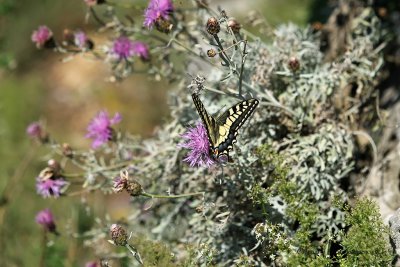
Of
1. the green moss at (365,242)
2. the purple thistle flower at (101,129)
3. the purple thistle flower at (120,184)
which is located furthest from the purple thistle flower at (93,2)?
the green moss at (365,242)

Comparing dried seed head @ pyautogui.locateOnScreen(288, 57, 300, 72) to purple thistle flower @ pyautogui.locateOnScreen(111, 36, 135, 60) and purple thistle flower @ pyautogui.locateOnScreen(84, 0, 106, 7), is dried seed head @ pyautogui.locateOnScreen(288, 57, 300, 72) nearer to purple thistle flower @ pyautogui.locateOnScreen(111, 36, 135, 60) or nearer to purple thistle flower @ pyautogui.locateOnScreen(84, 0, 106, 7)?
purple thistle flower @ pyautogui.locateOnScreen(111, 36, 135, 60)

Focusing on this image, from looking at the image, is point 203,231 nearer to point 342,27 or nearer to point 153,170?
point 153,170

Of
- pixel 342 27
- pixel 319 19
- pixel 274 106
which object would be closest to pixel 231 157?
pixel 274 106

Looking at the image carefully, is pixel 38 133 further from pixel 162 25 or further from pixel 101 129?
pixel 162 25

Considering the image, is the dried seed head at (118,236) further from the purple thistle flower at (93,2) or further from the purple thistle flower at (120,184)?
the purple thistle flower at (93,2)

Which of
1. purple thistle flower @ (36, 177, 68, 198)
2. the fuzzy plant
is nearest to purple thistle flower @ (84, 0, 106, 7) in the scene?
the fuzzy plant

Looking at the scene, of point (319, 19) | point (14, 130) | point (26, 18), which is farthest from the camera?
point (26, 18)
